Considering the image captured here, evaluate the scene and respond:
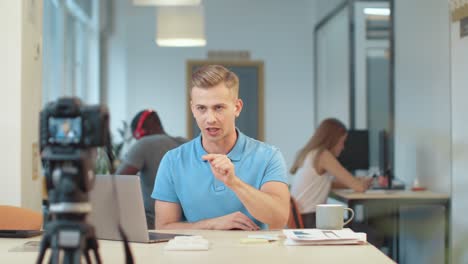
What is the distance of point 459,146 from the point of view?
523cm

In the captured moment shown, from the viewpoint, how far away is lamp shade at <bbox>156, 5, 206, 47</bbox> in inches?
298

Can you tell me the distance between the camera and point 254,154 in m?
3.00

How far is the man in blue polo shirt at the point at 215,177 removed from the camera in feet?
9.35

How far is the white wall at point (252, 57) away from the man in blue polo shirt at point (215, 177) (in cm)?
805

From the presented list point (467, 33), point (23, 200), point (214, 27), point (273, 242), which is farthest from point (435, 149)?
point (214, 27)

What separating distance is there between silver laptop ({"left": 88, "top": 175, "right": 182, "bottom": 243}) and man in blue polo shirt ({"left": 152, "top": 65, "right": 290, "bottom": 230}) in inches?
14.5

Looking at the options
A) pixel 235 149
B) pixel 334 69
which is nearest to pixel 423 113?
pixel 334 69

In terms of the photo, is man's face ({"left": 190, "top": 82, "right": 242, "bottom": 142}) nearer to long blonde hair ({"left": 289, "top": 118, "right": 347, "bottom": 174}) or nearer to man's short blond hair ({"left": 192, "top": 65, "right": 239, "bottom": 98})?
man's short blond hair ({"left": 192, "top": 65, "right": 239, "bottom": 98})

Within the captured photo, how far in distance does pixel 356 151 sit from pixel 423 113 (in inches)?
41.2

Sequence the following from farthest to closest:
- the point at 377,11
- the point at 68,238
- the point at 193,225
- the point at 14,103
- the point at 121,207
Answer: the point at 377,11, the point at 14,103, the point at 193,225, the point at 121,207, the point at 68,238

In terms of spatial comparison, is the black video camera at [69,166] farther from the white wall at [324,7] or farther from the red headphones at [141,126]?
the white wall at [324,7]

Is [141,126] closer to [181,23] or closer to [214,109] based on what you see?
[214,109]

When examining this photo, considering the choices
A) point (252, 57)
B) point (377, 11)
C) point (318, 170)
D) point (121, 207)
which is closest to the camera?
point (121, 207)

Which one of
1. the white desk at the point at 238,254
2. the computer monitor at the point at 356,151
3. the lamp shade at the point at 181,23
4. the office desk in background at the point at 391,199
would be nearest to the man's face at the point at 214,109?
the white desk at the point at 238,254
